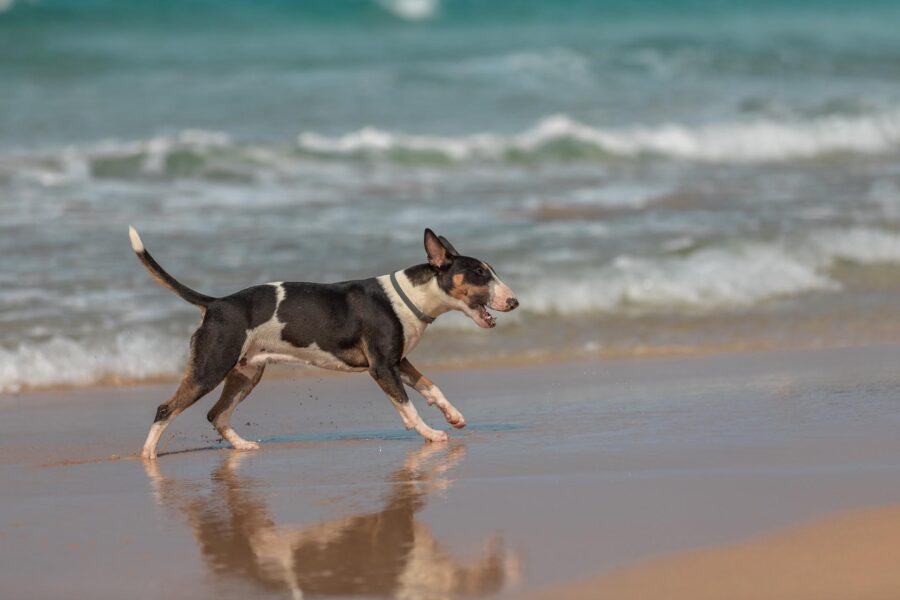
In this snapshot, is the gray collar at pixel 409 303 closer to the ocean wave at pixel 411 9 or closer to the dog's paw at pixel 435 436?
the dog's paw at pixel 435 436

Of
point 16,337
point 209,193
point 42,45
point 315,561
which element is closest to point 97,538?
point 315,561

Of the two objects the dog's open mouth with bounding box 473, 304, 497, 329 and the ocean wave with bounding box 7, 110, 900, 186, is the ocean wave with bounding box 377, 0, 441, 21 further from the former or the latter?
the dog's open mouth with bounding box 473, 304, 497, 329

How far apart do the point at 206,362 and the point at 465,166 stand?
14.1 m

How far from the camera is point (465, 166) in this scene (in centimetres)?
2159

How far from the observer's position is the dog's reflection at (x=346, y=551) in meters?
5.04

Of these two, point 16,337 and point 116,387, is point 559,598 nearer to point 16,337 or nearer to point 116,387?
point 116,387

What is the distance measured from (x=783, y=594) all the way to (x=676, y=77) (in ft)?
88.8

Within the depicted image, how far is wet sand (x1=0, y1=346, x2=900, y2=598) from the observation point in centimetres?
518

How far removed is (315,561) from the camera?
5344 mm

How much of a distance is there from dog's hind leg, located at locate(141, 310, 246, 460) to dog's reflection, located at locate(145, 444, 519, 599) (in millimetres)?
1081

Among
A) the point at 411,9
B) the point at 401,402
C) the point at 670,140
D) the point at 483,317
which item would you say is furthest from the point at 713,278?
the point at 411,9

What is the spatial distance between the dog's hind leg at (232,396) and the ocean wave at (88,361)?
237 centimetres

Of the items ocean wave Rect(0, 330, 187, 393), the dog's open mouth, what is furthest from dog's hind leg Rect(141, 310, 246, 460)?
ocean wave Rect(0, 330, 187, 393)

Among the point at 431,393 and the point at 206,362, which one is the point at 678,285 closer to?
the point at 431,393
